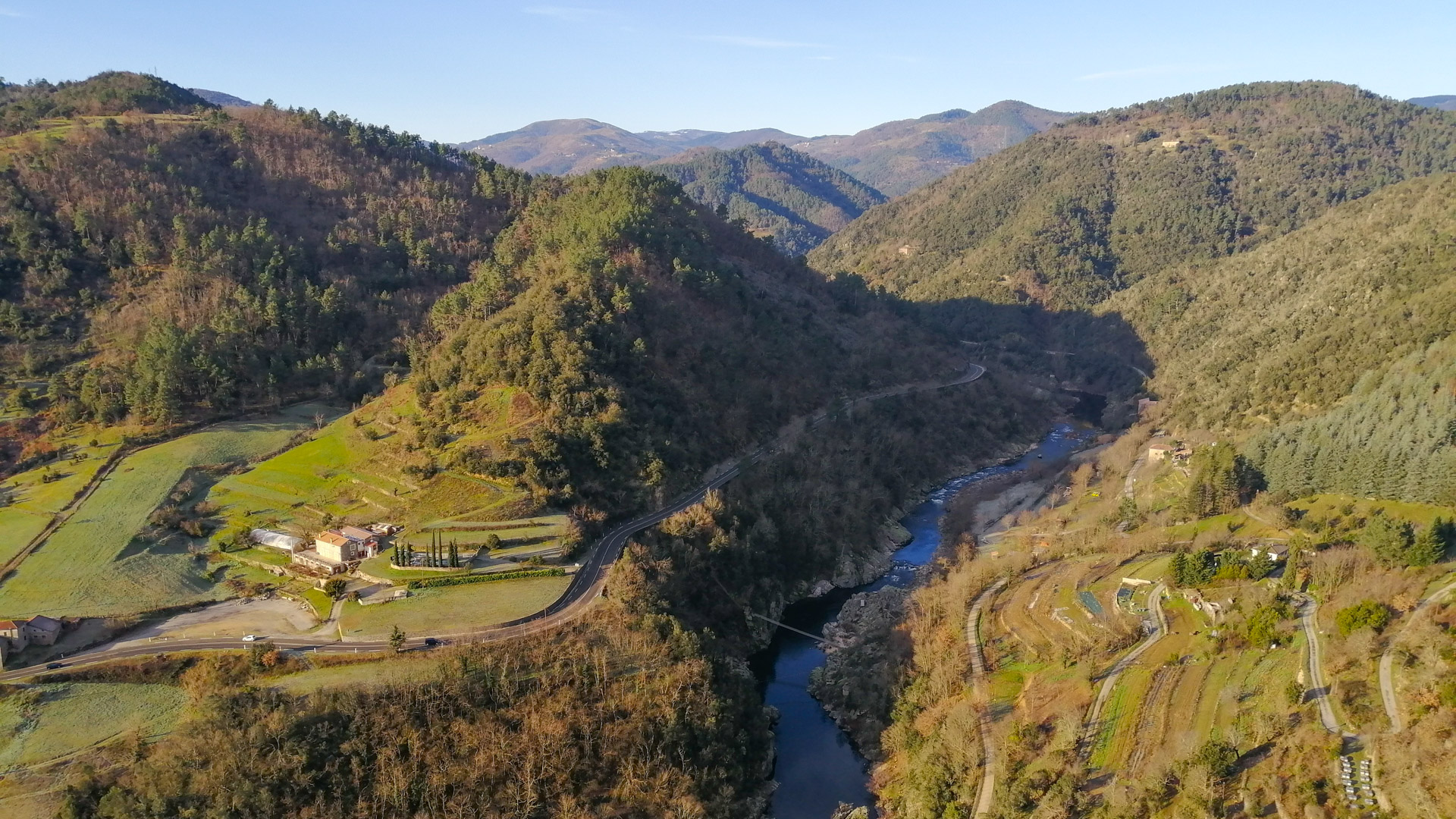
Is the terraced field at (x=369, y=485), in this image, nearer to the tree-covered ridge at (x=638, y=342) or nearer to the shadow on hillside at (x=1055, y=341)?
the tree-covered ridge at (x=638, y=342)

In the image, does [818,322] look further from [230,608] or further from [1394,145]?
[1394,145]

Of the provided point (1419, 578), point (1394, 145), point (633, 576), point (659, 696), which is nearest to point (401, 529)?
point (633, 576)

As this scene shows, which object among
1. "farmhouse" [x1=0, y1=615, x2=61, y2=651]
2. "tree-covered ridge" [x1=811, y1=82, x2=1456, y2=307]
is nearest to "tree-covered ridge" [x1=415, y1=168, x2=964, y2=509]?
"farmhouse" [x1=0, y1=615, x2=61, y2=651]

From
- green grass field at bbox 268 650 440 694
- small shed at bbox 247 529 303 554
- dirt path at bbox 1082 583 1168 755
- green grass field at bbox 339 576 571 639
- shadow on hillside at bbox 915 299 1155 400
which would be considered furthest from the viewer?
shadow on hillside at bbox 915 299 1155 400

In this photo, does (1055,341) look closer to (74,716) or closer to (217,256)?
(217,256)

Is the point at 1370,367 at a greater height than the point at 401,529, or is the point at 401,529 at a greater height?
the point at 1370,367

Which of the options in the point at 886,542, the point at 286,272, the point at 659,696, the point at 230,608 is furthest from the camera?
the point at 286,272

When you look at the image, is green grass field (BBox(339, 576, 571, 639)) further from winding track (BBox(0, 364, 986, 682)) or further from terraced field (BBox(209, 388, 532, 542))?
terraced field (BBox(209, 388, 532, 542))
